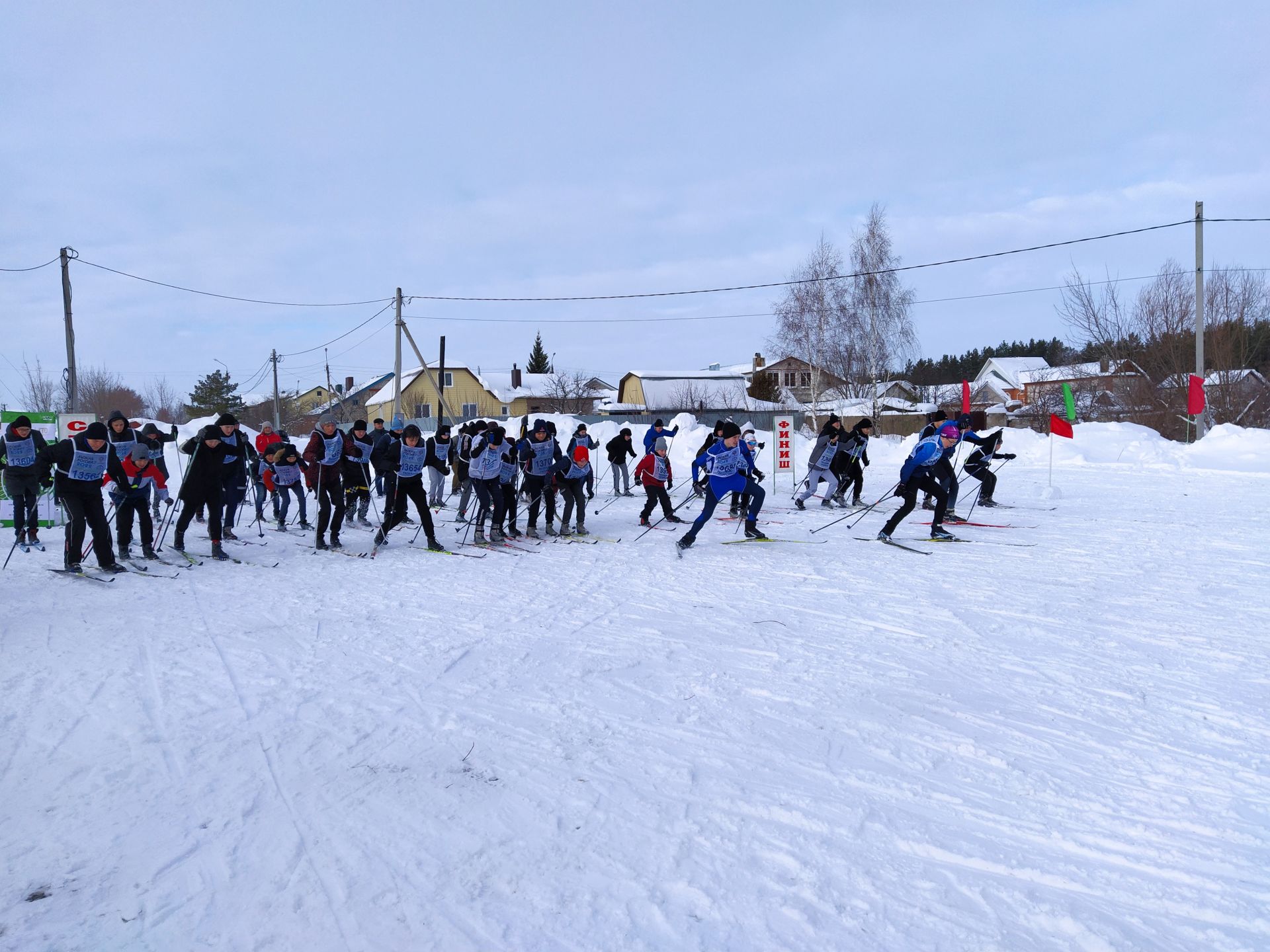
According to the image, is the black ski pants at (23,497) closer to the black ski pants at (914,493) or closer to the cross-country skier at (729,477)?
the cross-country skier at (729,477)

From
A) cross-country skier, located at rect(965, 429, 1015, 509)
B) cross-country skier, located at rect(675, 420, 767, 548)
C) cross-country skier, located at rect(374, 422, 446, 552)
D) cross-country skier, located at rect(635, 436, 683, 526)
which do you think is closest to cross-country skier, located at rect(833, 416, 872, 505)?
cross-country skier, located at rect(965, 429, 1015, 509)

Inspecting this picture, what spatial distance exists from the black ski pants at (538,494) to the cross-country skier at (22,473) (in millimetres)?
6136

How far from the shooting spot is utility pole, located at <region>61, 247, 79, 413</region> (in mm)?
21375

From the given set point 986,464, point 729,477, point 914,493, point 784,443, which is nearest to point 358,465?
point 729,477

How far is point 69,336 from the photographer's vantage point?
851 inches

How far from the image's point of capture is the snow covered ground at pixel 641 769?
8.71 feet

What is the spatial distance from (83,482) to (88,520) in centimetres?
52

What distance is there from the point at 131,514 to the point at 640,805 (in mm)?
8501

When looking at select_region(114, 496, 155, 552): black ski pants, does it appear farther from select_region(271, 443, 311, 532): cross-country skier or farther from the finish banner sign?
the finish banner sign

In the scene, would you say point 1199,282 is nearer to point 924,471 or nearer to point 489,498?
point 924,471

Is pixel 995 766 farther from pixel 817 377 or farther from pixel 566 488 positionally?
pixel 817 377

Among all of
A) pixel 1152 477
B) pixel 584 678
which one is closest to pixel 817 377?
pixel 1152 477

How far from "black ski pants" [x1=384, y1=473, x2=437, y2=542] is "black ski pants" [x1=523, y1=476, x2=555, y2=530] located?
→ 153 cm

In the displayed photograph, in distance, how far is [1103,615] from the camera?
637 cm
